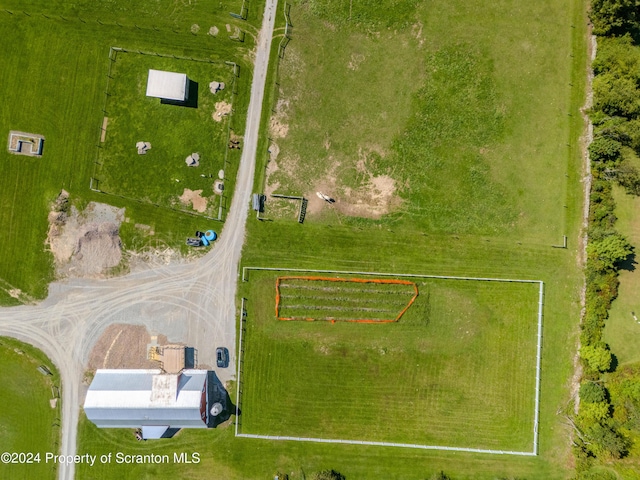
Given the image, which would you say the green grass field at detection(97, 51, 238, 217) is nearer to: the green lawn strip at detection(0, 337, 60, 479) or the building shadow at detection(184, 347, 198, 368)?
the building shadow at detection(184, 347, 198, 368)

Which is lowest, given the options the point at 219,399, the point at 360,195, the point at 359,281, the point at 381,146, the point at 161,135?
the point at 219,399

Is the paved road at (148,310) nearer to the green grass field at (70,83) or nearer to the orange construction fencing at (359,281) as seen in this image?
the green grass field at (70,83)

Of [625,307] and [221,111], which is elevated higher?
[221,111]

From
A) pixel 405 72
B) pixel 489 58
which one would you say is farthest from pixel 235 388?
pixel 489 58

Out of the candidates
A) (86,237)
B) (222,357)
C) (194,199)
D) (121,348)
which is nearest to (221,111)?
(194,199)

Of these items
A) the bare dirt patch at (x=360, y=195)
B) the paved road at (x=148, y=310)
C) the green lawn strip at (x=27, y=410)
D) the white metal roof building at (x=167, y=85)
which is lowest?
the green lawn strip at (x=27, y=410)

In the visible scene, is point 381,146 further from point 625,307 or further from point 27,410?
point 27,410

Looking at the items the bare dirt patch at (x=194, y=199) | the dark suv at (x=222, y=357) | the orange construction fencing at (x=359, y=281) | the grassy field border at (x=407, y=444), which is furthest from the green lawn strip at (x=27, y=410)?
the orange construction fencing at (x=359, y=281)
